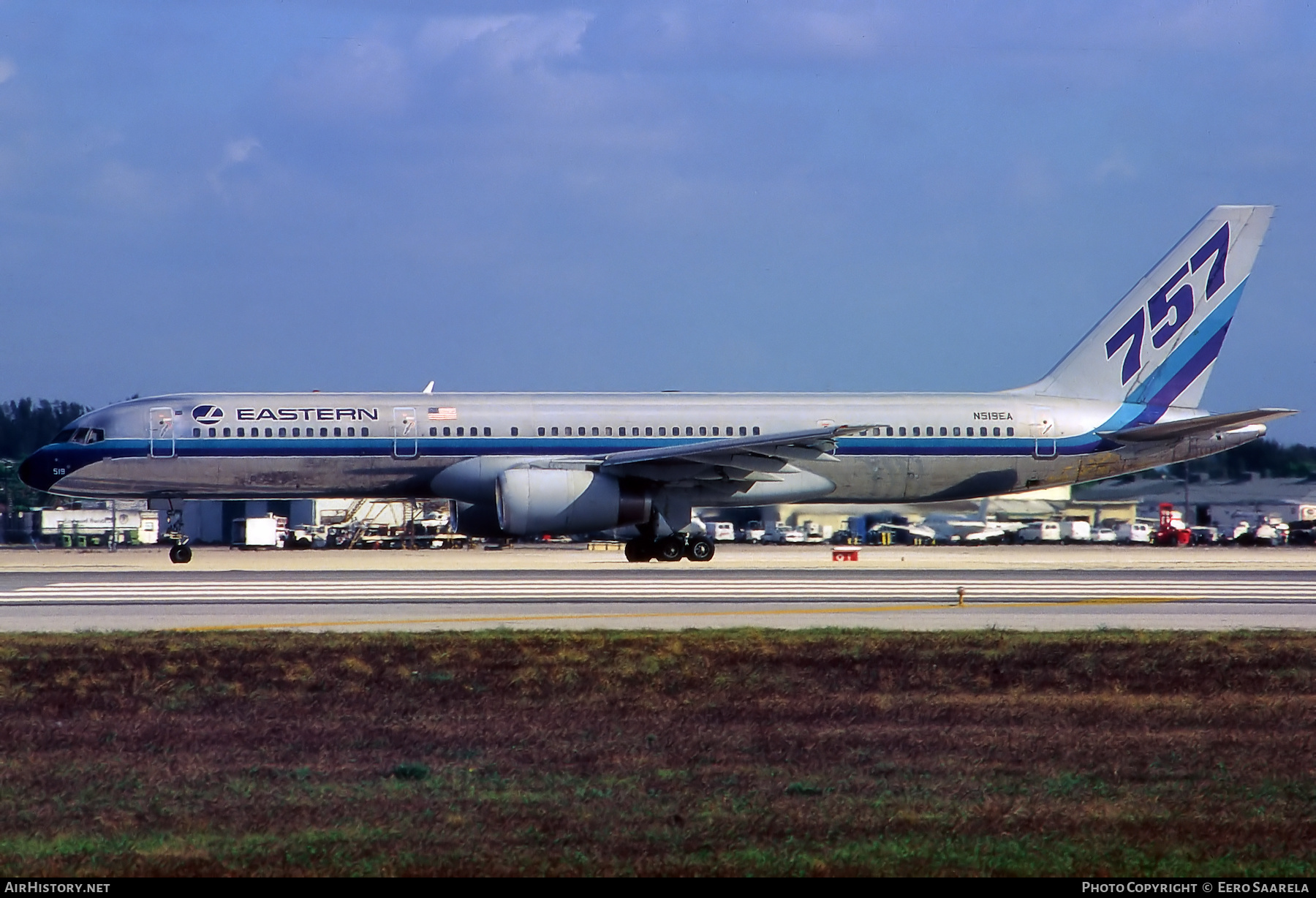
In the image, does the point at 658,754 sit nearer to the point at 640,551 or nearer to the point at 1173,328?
the point at 640,551

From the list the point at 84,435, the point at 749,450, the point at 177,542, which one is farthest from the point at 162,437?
the point at 749,450

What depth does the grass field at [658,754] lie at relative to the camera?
7.61 meters

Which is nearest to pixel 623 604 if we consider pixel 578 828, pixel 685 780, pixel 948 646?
pixel 948 646

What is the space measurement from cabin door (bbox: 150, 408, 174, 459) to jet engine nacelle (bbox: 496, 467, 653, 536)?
763cm

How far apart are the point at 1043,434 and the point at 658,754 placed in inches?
971

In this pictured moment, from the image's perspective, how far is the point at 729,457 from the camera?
101 ft

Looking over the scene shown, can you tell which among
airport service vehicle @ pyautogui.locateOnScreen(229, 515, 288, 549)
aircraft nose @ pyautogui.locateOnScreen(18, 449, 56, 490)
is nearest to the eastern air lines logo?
aircraft nose @ pyautogui.locateOnScreen(18, 449, 56, 490)

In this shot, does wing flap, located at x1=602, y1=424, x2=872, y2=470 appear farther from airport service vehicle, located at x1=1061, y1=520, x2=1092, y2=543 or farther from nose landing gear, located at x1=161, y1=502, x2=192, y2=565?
airport service vehicle, located at x1=1061, y1=520, x2=1092, y2=543

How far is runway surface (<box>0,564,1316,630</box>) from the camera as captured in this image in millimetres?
19281

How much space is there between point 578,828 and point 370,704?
16.8ft

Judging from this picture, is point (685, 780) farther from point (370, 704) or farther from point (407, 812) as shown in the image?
point (370, 704)

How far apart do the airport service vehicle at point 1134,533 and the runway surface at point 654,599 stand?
32.5 meters
